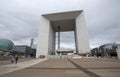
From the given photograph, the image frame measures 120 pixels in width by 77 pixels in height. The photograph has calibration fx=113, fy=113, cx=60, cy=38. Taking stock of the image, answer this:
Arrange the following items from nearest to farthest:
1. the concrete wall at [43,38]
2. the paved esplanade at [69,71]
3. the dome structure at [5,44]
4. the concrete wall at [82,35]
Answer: the paved esplanade at [69,71]
the concrete wall at [82,35]
the concrete wall at [43,38]
the dome structure at [5,44]

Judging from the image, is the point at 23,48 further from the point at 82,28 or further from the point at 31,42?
the point at 82,28

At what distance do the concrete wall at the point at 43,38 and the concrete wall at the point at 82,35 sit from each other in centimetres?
1593

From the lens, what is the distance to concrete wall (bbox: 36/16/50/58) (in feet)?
A: 187

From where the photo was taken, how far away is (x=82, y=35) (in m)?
56.5

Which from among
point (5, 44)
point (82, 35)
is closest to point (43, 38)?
point (82, 35)

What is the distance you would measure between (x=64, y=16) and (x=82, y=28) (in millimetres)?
11068

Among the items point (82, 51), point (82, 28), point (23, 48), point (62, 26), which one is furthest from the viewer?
point (23, 48)

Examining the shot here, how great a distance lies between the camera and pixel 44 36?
58906mm

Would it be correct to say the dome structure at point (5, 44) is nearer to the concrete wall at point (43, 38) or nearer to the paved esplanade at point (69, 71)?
the concrete wall at point (43, 38)

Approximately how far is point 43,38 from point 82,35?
20.1 meters

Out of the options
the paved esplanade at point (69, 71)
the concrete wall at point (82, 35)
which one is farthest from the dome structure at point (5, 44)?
the paved esplanade at point (69, 71)

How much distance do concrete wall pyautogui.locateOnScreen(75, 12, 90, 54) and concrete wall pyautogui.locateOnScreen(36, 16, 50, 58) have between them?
15.9m

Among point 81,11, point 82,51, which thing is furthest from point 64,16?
point 82,51

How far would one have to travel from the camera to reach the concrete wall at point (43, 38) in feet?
187
